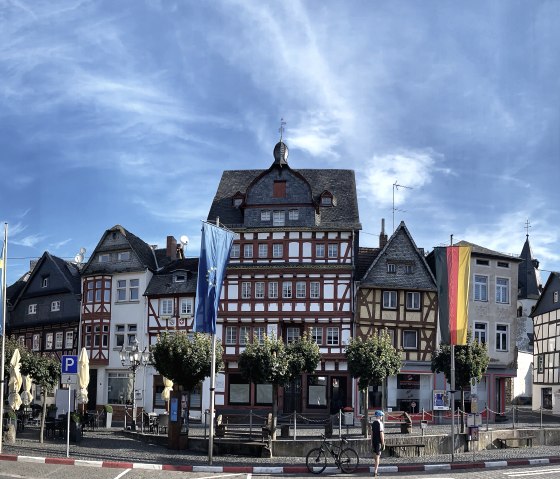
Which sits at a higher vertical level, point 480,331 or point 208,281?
point 208,281

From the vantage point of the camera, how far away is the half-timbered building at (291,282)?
5053 cm

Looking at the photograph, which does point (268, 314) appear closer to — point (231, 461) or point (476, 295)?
point (476, 295)

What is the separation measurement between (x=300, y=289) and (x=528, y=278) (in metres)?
51.1

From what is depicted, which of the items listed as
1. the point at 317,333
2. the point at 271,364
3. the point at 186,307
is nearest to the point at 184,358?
the point at 271,364

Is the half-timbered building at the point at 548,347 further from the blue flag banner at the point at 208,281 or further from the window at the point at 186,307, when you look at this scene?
the blue flag banner at the point at 208,281

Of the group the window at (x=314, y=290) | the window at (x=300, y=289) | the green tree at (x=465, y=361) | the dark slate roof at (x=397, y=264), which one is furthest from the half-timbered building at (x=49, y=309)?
the green tree at (x=465, y=361)

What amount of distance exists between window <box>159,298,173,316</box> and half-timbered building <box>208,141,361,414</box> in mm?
4211

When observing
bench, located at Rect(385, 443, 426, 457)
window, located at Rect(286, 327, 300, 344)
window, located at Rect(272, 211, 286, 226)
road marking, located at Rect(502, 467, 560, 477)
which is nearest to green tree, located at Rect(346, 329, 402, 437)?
bench, located at Rect(385, 443, 426, 457)

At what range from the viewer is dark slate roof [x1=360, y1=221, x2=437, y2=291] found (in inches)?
1988

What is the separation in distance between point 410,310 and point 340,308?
4241 mm

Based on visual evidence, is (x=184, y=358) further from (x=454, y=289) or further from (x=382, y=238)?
(x=382, y=238)

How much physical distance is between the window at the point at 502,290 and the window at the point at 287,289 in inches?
A: 513

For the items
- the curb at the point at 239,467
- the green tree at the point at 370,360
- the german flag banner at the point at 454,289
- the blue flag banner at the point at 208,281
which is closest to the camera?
the curb at the point at 239,467

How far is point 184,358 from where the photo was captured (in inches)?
1233
